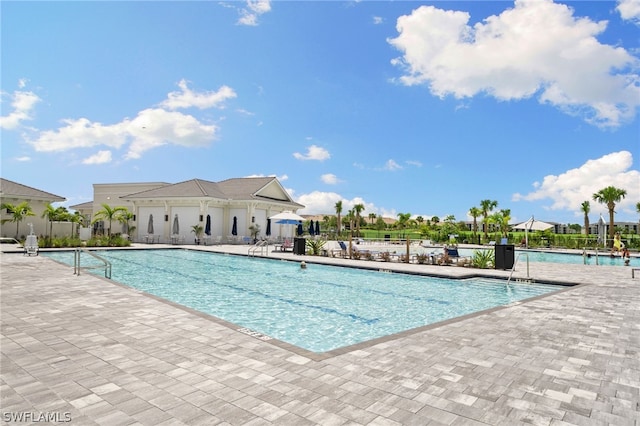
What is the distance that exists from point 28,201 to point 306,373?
3366 cm

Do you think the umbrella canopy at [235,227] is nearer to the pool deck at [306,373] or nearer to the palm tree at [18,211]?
the palm tree at [18,211]

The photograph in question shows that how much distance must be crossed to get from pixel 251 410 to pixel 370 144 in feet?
95.7

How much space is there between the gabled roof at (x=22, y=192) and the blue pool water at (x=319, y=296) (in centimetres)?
1703

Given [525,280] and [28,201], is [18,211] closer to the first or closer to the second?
[28,201]

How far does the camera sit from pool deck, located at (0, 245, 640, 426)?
9.43 ft

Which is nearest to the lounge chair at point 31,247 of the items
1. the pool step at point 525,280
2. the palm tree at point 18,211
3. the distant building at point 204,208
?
the palm tree at point 18,211

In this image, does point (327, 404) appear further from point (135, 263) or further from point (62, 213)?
point (62, 213)

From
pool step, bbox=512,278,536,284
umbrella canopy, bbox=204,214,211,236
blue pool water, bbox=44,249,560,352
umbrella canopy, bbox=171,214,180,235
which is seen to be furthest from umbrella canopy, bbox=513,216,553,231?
umbrella canopy, bbox=171,214,180,235

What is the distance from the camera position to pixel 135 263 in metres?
17.5

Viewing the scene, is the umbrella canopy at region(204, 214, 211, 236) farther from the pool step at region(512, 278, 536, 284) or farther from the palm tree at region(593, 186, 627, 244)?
the palm tree at region(593, 186, 627, 244)

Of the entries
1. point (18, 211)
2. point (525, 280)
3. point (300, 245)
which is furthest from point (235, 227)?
point (525, 280)

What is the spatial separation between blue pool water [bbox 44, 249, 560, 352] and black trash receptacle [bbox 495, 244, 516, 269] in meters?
2.40

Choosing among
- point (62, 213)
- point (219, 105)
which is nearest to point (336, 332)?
point (219, 105)

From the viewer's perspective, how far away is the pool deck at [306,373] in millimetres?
2875
